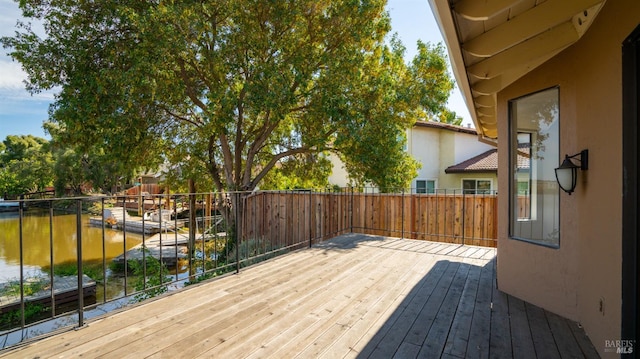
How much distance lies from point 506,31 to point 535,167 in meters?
1.57

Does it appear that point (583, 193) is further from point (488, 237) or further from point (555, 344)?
point (488, 237)

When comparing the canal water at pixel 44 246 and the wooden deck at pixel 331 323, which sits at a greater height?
the wooden deck at pixel 331 323

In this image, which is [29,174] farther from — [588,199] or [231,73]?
[588,199]

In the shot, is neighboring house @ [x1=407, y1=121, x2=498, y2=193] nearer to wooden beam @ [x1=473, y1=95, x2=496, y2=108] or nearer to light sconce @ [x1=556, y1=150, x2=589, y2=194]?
wooden beam @ [x1=473, y1=95, x2=496, y2=108]

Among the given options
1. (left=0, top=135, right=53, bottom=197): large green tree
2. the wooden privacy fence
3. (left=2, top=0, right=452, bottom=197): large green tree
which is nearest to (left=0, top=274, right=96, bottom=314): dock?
(left=2, top=0, right=452, bottom=197): large green tree

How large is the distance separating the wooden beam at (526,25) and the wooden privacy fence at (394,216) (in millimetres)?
4956

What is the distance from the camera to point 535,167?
3.04 m

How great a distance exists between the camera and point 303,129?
9.25 meters

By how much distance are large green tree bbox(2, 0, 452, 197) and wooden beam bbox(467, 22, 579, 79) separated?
485 centimetres

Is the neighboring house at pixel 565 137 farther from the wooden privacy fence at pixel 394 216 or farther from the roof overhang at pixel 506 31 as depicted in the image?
the wooden privacy fence at pixel 394 216

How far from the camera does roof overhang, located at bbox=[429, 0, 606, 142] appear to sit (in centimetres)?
170

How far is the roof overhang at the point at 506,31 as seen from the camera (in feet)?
5.58

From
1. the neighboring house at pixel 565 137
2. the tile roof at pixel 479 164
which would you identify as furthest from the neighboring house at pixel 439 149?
the neighboring house at pixel 565 137

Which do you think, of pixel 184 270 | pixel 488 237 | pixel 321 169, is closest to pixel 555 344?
pixel 488 237
